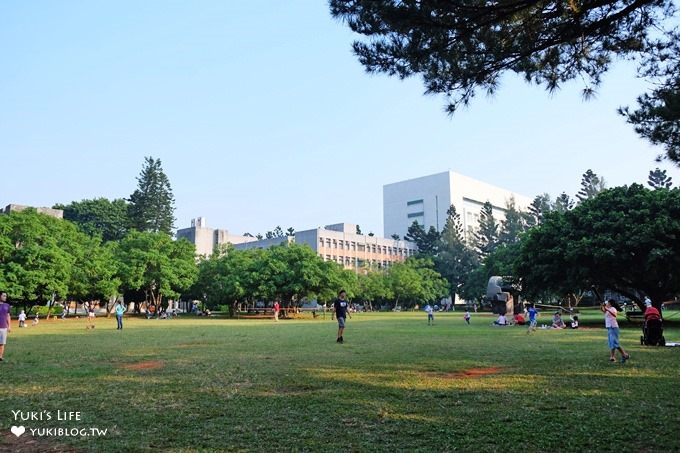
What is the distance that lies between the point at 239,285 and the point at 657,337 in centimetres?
3824

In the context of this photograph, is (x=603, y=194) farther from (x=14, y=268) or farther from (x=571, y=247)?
(x=14, y=268)

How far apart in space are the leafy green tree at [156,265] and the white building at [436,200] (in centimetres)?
6504

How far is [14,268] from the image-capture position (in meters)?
36.9

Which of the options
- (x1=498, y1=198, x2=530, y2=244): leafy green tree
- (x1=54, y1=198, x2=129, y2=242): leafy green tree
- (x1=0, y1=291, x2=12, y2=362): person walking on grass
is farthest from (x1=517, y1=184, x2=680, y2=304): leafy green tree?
(x1=54, y1=198, x2=129, y2=242): leafy green tree

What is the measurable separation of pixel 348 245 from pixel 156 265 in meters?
50.7

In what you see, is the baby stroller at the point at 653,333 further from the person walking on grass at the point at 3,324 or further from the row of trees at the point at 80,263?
the row of trees at the point at 80,263

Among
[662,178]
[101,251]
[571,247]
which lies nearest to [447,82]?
[571,247]

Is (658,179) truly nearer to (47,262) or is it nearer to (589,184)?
(589,184)

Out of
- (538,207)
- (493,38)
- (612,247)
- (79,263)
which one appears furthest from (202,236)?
(493,38)

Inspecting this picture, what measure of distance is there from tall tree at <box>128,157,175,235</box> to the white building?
181ft

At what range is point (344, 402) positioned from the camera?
7.28 meters

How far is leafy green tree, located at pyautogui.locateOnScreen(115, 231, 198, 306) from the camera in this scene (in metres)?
49.5

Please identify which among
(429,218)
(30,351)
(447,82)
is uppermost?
(429,218)

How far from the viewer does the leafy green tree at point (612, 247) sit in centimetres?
2395
